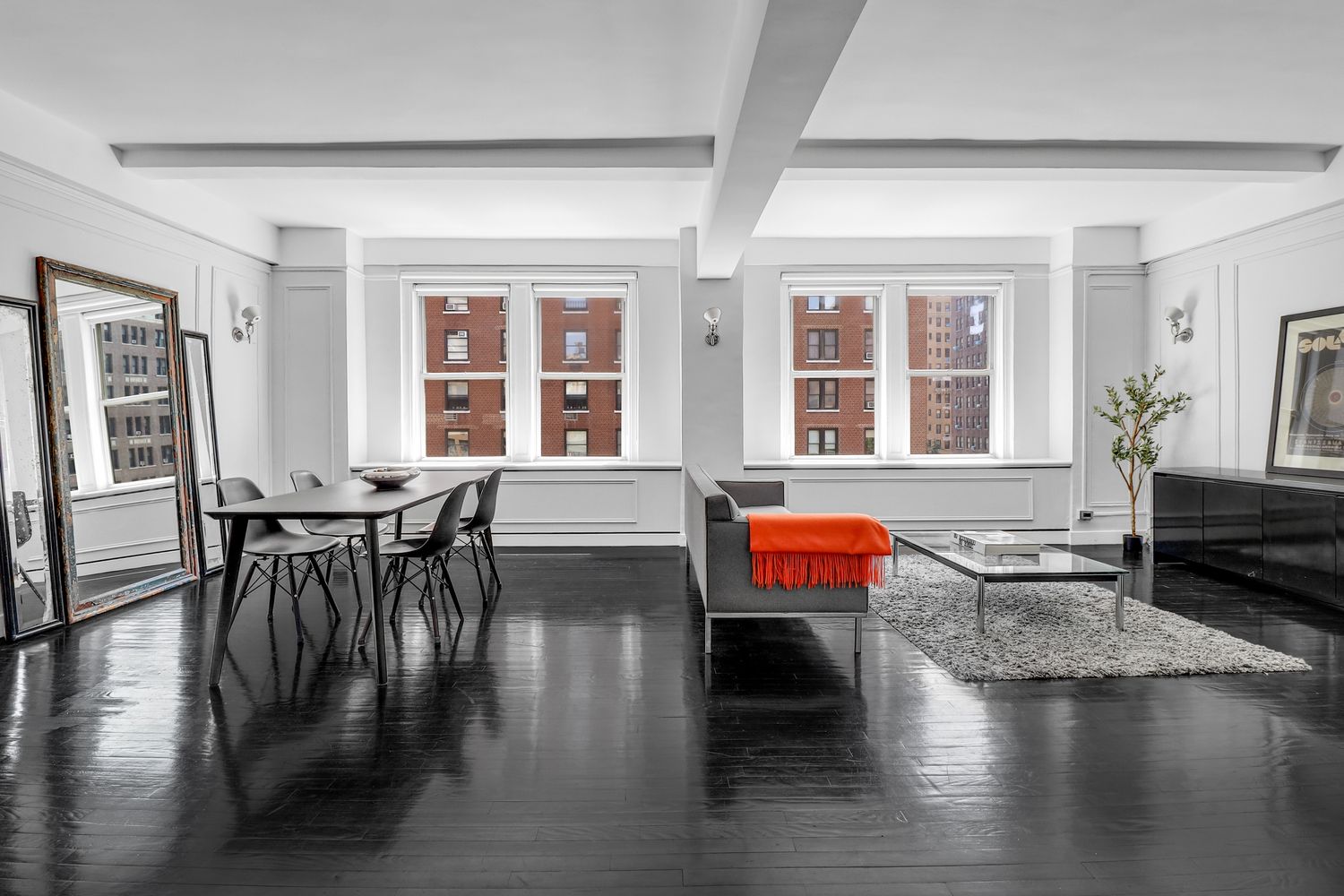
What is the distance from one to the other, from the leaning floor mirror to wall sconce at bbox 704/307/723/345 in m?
4.11

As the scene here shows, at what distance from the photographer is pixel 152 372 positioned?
5.34 meters

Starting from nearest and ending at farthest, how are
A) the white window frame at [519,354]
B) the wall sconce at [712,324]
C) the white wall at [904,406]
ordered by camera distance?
the wall sconce at [712,324]
the white wall at [904,406]
the white window frame at [519,354]

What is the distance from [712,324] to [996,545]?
328cm

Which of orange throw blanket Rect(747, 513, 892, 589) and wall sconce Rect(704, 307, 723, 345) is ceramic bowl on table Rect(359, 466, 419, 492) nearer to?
orange throw blanket Rect(747, 513, 892, 589)

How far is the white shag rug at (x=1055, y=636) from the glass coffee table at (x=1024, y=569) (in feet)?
0.49

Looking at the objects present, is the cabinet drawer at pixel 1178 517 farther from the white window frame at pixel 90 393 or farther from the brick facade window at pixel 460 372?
the white window frame at pixel 90 393

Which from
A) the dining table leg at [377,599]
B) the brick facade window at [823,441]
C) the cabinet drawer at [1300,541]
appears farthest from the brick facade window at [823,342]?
the dining table leg at [377,599]

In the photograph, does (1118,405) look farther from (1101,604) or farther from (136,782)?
(136,782)

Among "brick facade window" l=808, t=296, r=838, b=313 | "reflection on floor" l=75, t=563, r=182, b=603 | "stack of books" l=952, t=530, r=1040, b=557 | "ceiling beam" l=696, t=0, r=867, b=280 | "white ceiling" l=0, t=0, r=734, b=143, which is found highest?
"white ceiling" l=0, t=0, r=734, b=143

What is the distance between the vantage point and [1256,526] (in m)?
5.20

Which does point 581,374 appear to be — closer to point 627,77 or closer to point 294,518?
point 627,77

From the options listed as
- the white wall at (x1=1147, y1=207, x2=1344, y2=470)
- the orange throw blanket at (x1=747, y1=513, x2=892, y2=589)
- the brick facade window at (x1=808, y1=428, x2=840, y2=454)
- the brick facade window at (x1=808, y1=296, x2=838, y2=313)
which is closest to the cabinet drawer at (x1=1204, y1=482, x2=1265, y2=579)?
the white wall at (x1=1147, y1=207, x2=1344, y2=470)

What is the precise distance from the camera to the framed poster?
5.14 m

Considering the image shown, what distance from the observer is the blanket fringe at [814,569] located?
12.3ft
